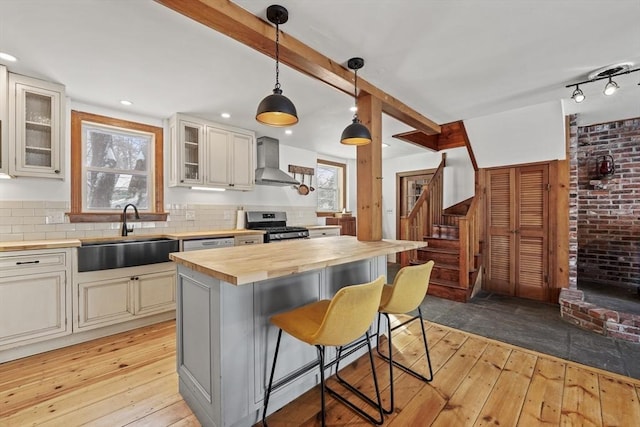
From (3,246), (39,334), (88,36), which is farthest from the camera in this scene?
(39,334)

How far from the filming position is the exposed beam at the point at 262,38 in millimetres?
1604

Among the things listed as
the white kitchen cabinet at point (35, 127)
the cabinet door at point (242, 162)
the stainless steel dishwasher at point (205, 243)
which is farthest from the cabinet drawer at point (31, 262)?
the cabinet door at point (242, 162)

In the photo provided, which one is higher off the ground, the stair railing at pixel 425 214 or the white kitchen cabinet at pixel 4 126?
the white kitchen cabinet at pixel 4 126

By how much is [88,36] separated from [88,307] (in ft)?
7.73

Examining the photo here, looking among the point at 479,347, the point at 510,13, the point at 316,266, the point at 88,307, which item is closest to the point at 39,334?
the point at 88,307

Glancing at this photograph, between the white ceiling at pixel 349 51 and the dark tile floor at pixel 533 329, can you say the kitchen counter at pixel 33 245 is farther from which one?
the dark tile floor at pixel 533 329

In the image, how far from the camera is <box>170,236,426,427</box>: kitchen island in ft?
4.76

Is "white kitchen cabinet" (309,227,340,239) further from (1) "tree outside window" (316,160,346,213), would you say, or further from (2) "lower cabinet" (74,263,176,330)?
(2) "lower cabinet" (74,263,176,330)

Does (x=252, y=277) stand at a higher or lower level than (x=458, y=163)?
lower

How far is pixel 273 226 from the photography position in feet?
15.2

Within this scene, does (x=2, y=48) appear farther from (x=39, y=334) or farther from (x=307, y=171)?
(x=307, y=171)

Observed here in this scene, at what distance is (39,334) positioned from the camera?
8.07 ft

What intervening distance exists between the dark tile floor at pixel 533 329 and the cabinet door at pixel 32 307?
12.2ft

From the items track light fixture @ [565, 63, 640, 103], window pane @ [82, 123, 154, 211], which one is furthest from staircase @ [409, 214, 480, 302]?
window pane @ [82, 123, 154, 211]
